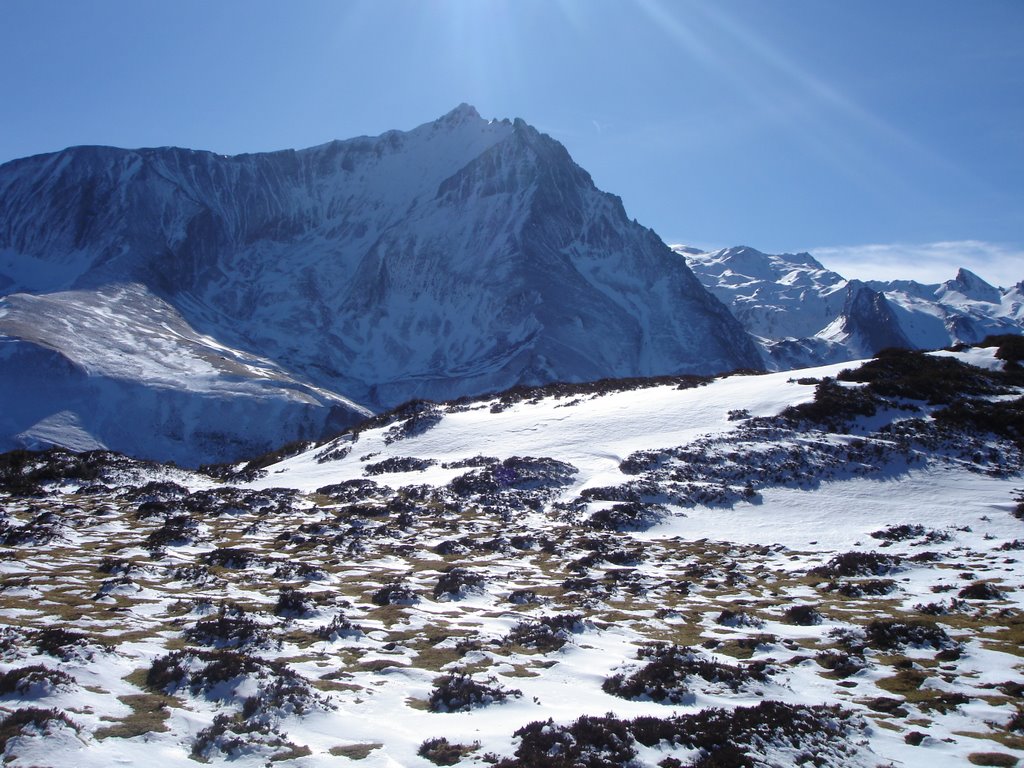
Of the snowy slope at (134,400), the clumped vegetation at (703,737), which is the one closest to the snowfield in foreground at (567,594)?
the clumped vegetation at (703,737)

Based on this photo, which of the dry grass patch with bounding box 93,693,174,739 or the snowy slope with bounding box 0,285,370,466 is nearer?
the dry grass patch with bounding box 93,693,174,739

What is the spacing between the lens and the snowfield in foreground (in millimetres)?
10867

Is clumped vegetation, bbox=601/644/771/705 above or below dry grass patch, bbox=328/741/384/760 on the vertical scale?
below

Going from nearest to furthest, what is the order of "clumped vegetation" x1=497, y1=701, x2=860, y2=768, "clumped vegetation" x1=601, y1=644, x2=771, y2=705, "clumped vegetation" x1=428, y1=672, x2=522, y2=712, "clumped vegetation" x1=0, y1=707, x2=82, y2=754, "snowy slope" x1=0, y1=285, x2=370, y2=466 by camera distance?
1. "clumped vegetation" x1=0, y1=707, x2=82, y2=754
2. "clumped vegetation" x1=497, y1=701, x2=860, y2=768
3. "clumped vegetation" x1=428, y1=672, x2=522, y2=712
4. "clumped vegetation" x1=601, y1=644, x2=771, y2=705
5. "snowy slope" x1=0, y1=285, x2=370, y2=466

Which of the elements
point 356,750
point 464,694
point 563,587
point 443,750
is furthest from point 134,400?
point 443,750

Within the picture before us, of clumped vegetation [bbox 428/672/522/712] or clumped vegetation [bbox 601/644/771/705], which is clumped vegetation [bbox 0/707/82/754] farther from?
clumped vegetation [bbox 601/644/771/705]

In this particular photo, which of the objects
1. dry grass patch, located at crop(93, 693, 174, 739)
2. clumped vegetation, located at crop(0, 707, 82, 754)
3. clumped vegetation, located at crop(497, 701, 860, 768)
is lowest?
clumped vegetation, located at crop(497, 701, 860, 768)

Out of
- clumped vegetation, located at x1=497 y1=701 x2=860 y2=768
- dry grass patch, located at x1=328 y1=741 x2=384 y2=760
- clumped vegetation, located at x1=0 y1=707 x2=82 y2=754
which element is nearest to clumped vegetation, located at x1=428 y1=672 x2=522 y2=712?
clumped vegetation, located at x1=497 y1=701 x2=860 y2=768

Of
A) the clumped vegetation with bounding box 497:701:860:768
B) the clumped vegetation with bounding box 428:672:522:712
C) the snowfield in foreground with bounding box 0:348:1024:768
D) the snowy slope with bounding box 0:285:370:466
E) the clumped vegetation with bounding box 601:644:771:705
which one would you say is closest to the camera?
the clumped vegetation with bounding box 497:701:860:768

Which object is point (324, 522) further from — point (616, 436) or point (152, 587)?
point (616, 436)

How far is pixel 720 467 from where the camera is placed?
37062 millimetres

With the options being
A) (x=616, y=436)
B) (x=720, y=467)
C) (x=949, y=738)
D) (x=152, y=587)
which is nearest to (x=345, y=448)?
(x=616, y=436)

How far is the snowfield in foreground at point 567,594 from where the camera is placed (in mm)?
10867

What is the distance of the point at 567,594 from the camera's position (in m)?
21.3
